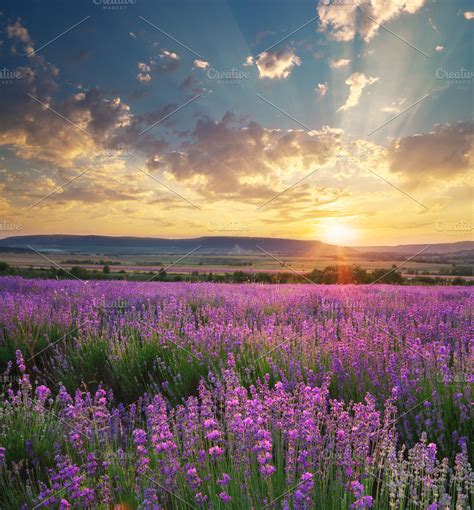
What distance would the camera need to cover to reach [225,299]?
829cm

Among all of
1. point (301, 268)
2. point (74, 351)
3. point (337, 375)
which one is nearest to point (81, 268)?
point (301, 268)

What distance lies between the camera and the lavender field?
2.12 meters

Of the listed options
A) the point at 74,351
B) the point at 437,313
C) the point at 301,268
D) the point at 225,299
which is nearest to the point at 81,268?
the point at 301,268

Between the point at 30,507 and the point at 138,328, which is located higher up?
the point at 138,328

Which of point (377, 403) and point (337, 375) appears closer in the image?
point (377, 403)

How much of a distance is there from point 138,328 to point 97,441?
2.89 m

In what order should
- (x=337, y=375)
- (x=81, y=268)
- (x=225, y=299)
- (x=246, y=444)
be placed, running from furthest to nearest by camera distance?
(x=81, y=268), (x=225, y=299), (x=337, y=375), (x=246, y=444)

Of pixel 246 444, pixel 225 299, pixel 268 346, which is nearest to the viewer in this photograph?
pixel 246 444

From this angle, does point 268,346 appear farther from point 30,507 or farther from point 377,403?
point 30,507

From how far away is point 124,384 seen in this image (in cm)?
488

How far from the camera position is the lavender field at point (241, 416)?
212cm

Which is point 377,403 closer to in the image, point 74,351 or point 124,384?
point 124,384

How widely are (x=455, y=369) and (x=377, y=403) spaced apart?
97 cm

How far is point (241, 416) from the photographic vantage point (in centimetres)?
263
